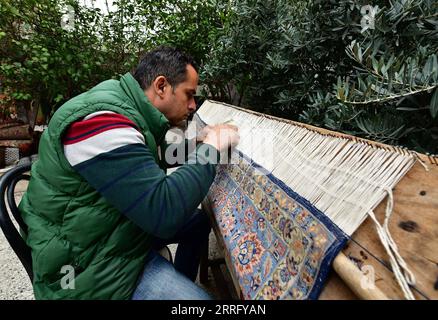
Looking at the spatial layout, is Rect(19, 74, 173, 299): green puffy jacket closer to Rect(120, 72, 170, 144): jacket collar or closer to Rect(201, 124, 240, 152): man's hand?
Rect(120, 72, 170, 144): jacket collar

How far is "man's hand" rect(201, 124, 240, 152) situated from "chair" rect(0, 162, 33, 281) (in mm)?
763

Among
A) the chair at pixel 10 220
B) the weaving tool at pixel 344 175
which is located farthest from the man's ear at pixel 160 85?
the chair at pixel 10 220

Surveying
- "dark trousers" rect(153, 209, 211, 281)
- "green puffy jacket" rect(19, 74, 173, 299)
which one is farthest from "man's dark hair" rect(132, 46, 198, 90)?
"dark trousers" rect(153, 209, 211, 281)

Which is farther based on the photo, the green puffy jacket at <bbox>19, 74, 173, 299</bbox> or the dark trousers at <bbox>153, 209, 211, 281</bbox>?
the dark trousers at <bbox>153, 209, 211, 281</bbox>

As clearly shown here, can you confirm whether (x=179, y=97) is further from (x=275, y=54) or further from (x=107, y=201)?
(x=275, y=54)

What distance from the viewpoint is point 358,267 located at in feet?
1.71

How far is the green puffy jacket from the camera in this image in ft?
2.99

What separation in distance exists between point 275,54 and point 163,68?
1403 mm

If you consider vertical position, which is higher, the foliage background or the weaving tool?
the foliage background

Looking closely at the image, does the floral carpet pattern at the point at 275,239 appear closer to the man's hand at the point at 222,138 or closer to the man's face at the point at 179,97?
the man's hand at the point at 222,138

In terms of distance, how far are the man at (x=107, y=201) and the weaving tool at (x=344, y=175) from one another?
30 cm

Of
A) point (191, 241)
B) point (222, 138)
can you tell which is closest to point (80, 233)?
point (222, 138)

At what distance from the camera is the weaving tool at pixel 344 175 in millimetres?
529

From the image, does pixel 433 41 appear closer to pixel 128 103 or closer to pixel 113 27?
pixel 128 103
